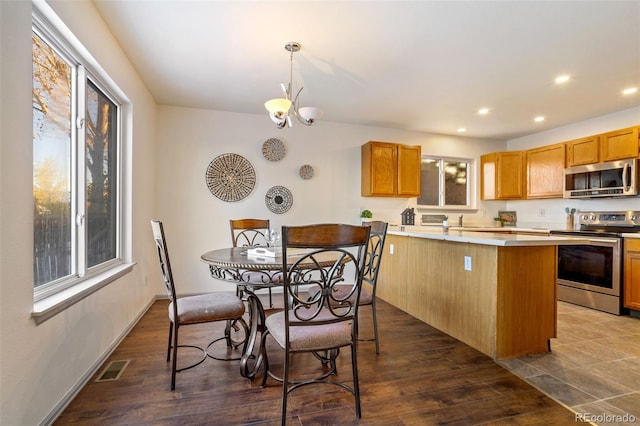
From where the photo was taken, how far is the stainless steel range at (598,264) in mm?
3486

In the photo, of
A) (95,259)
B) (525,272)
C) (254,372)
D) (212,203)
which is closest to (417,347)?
(525,272)

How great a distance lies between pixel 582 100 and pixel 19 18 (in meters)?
5.11

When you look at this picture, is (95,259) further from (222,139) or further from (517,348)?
(517,348)

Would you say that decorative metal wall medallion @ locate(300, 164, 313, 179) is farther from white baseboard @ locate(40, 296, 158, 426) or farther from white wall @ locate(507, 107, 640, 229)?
white wall @ locate(507, 107, 640, 229)

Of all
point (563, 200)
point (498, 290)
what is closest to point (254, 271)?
point (498, 290)

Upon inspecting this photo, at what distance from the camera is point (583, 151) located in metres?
4.20

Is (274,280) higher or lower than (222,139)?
lower

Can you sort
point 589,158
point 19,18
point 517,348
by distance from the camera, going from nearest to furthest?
point 19,18, point 517,348, point 589,158

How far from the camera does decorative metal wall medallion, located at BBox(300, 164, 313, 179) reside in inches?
179

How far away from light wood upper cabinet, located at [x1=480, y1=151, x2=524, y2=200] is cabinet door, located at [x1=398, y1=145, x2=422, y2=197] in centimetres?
150

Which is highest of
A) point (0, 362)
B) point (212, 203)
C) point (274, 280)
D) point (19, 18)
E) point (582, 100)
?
point (582, 100)

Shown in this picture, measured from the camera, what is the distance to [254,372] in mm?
2043

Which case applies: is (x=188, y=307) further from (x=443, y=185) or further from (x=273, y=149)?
(x=443, y=185)

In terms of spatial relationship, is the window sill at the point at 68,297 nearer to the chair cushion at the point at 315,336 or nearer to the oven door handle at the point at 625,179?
the chair cushion at the point at 315,336
